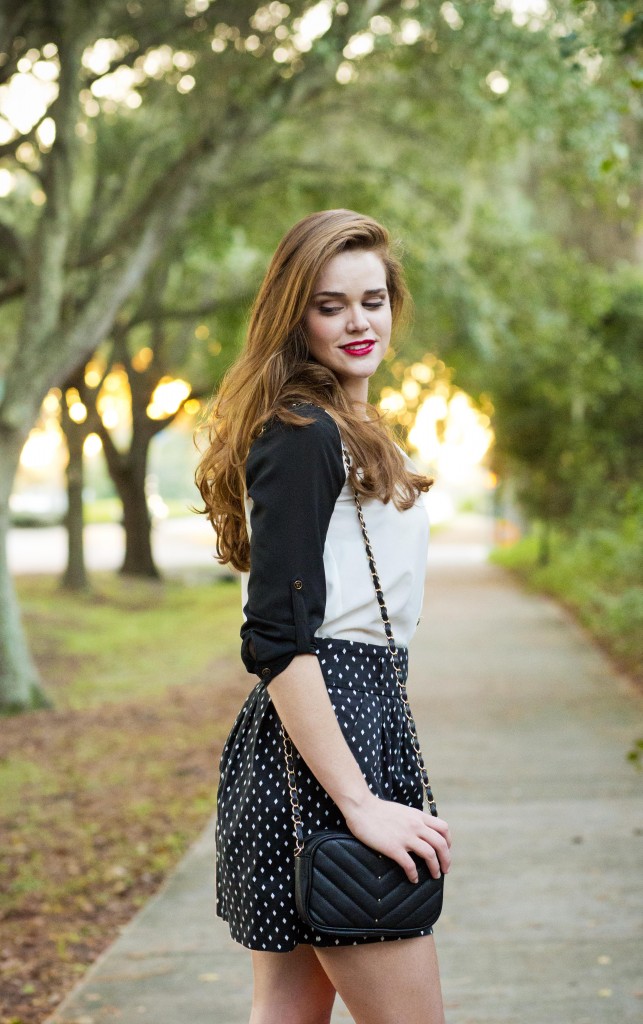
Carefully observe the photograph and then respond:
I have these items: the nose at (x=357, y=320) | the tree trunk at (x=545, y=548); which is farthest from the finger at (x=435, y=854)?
the tree trunk at (x=545, y=548)

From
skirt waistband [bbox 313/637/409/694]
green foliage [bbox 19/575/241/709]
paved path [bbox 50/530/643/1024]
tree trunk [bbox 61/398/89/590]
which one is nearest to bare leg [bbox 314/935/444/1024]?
skirt waistband [bbox 313/637/409/694]

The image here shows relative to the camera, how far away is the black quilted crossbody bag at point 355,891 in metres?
1.91

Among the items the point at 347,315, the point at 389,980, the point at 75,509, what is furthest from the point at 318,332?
the point at 75,509

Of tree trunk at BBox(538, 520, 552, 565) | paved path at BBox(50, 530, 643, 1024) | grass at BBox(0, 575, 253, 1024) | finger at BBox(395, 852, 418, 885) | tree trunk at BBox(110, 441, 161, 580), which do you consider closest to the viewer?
finger at BBox(395, 852, 418, 885)

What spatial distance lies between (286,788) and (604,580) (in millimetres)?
15356

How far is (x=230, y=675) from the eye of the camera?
1247 centimetres

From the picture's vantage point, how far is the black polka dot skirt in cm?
202

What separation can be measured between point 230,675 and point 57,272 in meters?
4.83

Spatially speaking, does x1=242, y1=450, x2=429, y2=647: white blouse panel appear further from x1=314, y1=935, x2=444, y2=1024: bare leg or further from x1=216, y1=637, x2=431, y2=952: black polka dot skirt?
x1=314, y1=935, x2=444, y2=1024: bare leg

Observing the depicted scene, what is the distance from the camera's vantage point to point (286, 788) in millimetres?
2047

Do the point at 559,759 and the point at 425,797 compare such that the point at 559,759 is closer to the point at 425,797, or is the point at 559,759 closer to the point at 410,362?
the point at 425,797

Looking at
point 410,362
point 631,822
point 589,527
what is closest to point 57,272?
point 631,822

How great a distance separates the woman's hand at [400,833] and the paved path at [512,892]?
2.16 m

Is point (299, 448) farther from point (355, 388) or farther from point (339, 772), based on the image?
point (339, 772)
